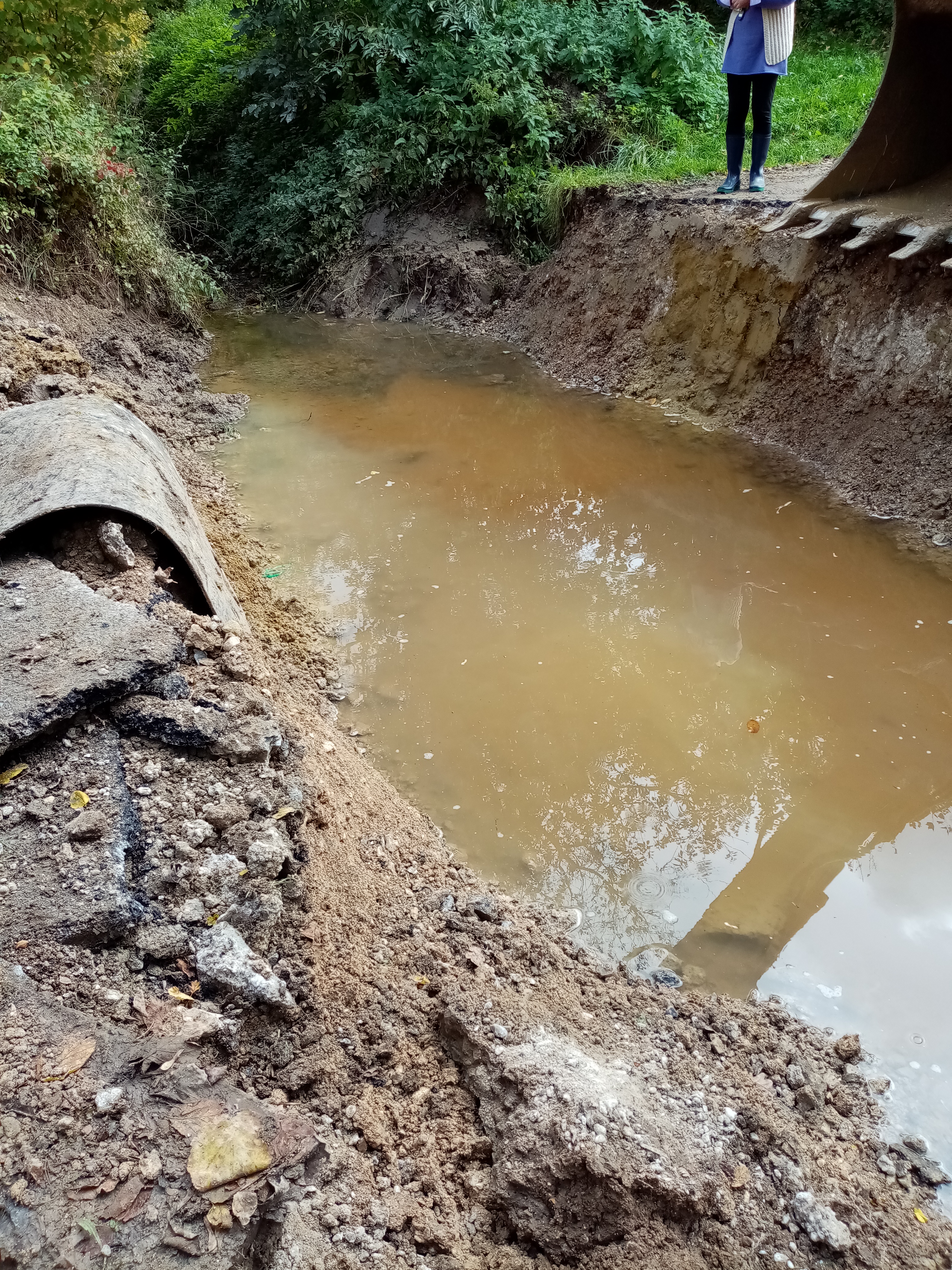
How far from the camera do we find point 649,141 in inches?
362

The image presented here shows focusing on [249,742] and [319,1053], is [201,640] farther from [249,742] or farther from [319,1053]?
[319,1053]

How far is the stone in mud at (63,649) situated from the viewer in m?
2.62

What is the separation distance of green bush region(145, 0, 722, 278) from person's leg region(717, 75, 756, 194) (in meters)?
2.45

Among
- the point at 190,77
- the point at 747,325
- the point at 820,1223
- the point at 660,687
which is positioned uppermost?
the point at 190,77

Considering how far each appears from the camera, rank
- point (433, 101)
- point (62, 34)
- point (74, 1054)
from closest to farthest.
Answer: point (74, 1054)
point (62, 34)
point (433, 101)

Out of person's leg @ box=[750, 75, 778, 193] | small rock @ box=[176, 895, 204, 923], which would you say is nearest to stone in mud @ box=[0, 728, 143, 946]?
small rock @ box=[176, 895, 204, 923]

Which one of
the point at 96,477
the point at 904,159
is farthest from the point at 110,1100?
the point at 904,159

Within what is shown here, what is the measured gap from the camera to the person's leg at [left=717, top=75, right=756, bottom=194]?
6.64 meters

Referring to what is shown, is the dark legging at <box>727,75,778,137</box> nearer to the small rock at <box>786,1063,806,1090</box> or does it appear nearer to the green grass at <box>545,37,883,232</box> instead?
the green grass at <box>545,37,883,232</box>

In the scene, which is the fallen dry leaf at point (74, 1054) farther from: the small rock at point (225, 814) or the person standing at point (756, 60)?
the person standing at point (756, 60)

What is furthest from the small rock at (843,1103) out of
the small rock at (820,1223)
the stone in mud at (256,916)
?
the stone in mud at (256,916)

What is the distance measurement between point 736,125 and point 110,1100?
784 centimetres

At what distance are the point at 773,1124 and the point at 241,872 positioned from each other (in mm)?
1631

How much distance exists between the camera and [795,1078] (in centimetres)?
249
